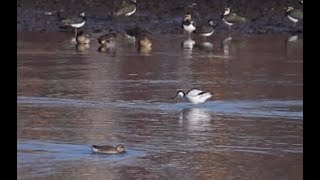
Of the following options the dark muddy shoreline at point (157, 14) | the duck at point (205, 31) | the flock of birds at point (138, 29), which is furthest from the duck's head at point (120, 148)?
the dark muddy shoreline at point (157, 14)

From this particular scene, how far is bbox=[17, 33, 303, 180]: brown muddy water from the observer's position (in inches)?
277

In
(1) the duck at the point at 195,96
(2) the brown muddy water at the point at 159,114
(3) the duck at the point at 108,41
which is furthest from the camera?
(3) the duck at the point at 108,41

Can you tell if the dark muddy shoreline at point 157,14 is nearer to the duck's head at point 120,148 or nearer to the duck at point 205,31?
the duck at point 205,31

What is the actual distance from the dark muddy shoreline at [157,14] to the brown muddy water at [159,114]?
5.19 meters

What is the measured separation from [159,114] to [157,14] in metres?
16.5

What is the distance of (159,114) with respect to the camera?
10.1 meters

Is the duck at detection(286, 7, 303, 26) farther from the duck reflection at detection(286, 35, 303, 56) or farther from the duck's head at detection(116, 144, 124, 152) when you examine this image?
the duck's head at detection(116, 144, 124, 152)

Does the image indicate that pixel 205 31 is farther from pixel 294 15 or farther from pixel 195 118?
pixel 195 118

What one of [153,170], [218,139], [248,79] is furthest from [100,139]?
[248,79]

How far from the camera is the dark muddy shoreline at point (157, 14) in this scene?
23723 mm

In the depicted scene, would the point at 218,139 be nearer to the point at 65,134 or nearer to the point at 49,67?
the point at 65,134

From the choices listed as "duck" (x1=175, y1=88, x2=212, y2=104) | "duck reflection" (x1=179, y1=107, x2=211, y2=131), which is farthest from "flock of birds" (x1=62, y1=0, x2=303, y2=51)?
"duck reflection" (x1=179, y1=107, x2=211, y2=131)
